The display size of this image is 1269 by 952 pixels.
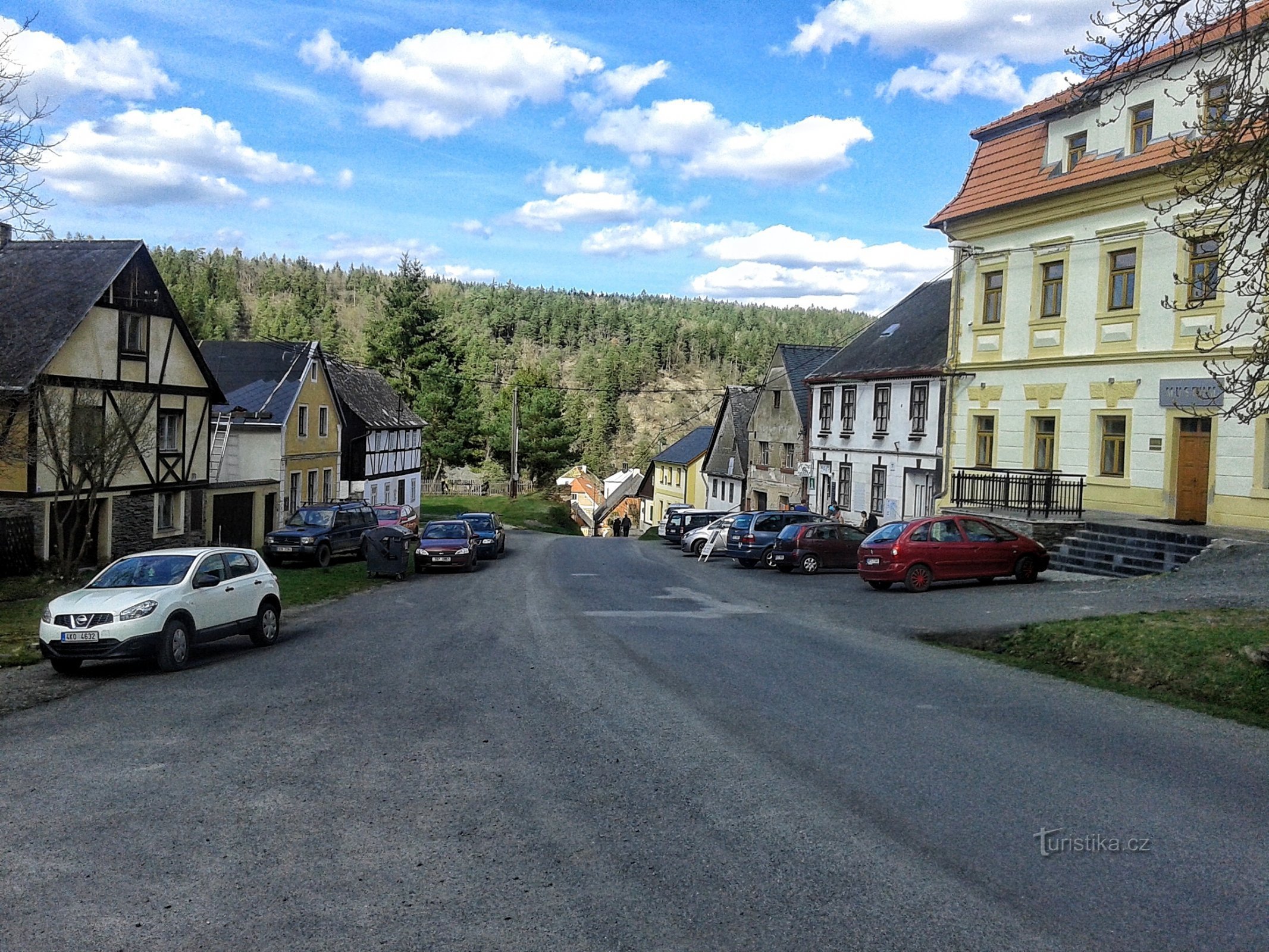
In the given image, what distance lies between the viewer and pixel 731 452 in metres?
60.4

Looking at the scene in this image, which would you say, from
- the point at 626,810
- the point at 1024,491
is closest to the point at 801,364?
the point at 1024,491

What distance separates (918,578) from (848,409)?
2088cm

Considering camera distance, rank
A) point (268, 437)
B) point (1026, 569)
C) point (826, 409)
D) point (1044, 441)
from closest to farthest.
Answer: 1. point (1026, 569)
2. point (1044, 441)
3. point (268, 437)
4. point (826, 409)

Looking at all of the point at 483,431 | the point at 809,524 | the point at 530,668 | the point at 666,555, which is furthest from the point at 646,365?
the point at 530,668

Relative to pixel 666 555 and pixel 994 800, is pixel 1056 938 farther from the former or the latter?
pixel 666 555

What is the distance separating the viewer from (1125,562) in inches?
899

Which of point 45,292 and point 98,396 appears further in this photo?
point 45,292

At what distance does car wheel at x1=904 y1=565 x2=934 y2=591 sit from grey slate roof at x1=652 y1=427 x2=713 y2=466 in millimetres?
49289

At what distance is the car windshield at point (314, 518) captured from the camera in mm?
32094

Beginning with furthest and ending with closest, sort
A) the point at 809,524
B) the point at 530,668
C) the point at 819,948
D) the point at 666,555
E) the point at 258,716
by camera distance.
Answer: the point at 666,555 < the point at 809,524 < the point at 530,668 < the point at 258,716 < the point at 819,948

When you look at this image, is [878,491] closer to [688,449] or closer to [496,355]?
[688,449]

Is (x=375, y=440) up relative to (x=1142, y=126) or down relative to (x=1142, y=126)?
down

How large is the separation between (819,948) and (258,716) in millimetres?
7163

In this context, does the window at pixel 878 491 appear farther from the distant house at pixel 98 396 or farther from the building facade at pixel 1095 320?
the distant house at pixel 98 396
